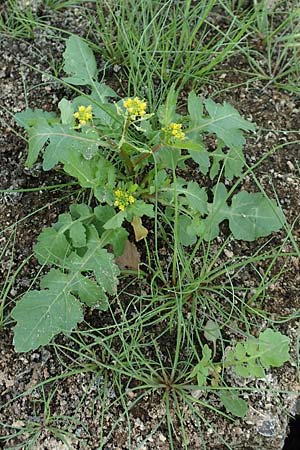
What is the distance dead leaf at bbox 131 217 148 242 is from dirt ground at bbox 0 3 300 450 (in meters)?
0.22

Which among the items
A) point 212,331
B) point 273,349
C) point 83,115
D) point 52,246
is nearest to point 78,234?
point 52,246

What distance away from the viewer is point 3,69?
1776 millimetres

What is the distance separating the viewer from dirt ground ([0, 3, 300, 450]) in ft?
4.66

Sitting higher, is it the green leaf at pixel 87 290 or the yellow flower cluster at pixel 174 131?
the yellow flower cluster at pixel 174 131

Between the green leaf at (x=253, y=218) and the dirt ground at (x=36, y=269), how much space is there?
9 centimetres

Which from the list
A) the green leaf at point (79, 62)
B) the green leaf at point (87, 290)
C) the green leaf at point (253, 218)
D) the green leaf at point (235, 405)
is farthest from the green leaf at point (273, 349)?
the green leaf at point (79, 62)

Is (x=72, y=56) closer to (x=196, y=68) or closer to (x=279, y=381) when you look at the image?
(x=196, y=68)

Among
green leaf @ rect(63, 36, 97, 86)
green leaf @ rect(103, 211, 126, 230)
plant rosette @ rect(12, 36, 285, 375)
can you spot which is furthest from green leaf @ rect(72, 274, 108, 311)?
green leaf @ rect(63, 36, 97, 86)

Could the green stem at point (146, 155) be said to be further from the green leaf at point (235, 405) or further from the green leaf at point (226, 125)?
the green leaf at point (235, 405)

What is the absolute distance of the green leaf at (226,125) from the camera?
1.51 metres

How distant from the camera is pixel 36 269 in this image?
5.09 feet

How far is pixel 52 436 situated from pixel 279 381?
1.82ft

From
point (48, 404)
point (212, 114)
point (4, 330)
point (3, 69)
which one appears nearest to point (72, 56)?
point (3, 69)

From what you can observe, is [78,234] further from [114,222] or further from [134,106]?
[134,106]
